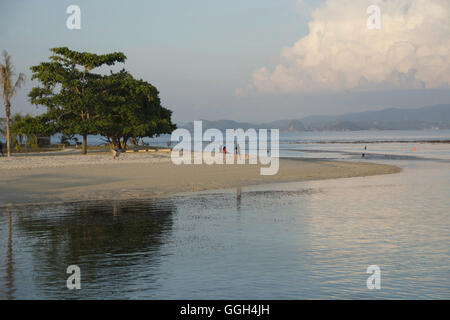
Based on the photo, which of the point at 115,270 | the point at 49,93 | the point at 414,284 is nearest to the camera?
the point at 414,284

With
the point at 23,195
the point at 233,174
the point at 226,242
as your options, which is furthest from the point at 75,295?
the point at 233,174

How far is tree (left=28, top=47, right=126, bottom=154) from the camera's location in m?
60.1

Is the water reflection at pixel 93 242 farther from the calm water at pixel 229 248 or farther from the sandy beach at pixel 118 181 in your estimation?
the sandy beach at pixel 118 181

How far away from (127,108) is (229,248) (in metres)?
51.6

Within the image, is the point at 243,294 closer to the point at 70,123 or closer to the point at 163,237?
the point at 163,237

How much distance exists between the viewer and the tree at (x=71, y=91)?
6006cm

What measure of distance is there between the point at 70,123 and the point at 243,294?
5605cm

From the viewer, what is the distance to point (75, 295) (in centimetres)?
884

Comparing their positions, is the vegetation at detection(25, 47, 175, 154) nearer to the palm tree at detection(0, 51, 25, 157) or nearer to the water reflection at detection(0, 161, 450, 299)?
the palm tree at detection(0, 51, 25, 157)

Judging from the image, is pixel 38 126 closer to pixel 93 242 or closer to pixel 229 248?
pixel 93 242

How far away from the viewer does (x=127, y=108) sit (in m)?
62.3

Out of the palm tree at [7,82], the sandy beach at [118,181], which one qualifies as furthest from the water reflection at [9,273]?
the palm tree at [7,82]

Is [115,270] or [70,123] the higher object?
[70,123]
